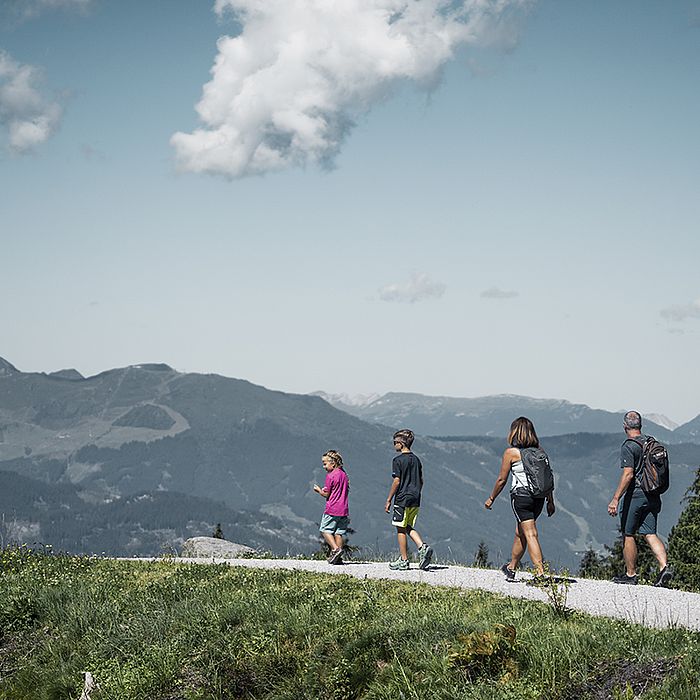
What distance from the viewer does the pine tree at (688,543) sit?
3991cm

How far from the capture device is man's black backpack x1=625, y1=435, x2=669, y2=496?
43.2 ft

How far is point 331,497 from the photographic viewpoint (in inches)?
666

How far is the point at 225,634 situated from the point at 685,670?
443 centimetres

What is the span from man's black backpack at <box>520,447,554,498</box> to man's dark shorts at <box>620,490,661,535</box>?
1.49 meters

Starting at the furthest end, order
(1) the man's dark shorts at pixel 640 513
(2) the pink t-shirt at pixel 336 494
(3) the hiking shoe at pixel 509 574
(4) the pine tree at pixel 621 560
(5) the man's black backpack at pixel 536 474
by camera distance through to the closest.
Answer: (4) the pine tree at pixel 621 560
(2) the pink t-shirt at pixel 336 494
(1) the man's dark shorts at pixel 640 513
(3) the hiking shoe at pixel 509 574
(5) the man's black backpack at pixel 536 474

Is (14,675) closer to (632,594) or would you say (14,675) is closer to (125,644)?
(125,644)

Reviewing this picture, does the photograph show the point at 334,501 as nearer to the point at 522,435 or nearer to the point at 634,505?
the point at 522,435

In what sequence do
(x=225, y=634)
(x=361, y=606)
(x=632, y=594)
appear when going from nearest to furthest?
(x=225, y=634), (x=361, y=606), (x=632, y=594)

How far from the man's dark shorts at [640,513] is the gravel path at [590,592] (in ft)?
2.96

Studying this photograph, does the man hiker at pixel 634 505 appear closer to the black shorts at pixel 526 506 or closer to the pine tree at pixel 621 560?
the black shorts at pixel 526 506

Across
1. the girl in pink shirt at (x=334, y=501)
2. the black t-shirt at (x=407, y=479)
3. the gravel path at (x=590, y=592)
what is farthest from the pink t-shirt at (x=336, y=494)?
the black t-shirt at (x=407, y=479)

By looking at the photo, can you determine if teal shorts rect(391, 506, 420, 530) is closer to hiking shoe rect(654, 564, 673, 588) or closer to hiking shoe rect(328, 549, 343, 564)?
hiking shoe rect(328, 549, 343, 564)

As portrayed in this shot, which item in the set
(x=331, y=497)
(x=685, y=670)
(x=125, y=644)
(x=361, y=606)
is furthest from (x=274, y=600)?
(x=331, y=497)

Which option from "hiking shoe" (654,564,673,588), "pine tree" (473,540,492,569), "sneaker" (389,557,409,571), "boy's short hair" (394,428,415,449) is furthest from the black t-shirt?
"hiking shoe" (654,564,673,588)
